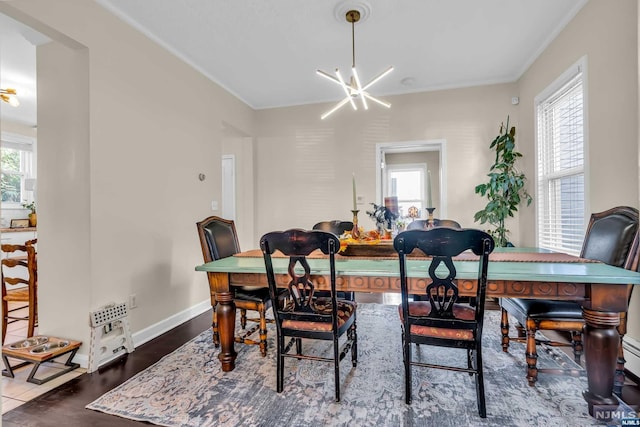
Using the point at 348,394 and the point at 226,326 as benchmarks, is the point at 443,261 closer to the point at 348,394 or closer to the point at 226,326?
the point at 348,394

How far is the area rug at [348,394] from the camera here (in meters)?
1.88

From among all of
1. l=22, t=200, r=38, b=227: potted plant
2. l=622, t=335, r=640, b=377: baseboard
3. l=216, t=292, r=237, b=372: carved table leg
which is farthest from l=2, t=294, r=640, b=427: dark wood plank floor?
l=22, t=200, r=38, b=227: potted plant

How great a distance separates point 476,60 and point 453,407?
11.5 feet

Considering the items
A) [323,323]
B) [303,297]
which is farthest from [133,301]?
[323,323]

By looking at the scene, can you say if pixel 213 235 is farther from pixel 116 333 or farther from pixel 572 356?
pixel 572 356

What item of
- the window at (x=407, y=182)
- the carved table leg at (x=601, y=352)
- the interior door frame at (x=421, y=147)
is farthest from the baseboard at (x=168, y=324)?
the window at (x=407, y=182)

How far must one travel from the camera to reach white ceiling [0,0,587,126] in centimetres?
276

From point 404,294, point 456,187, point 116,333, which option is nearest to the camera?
point 404,294

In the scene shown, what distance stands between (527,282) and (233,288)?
187 centimetres

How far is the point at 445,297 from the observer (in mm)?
1912

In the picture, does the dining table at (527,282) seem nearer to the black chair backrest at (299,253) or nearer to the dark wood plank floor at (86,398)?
the black chair backrest at (299,253)

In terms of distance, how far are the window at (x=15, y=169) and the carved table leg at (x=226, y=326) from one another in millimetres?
5149

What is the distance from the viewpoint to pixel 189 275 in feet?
11.7

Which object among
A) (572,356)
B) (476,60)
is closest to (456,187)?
(476,60)
